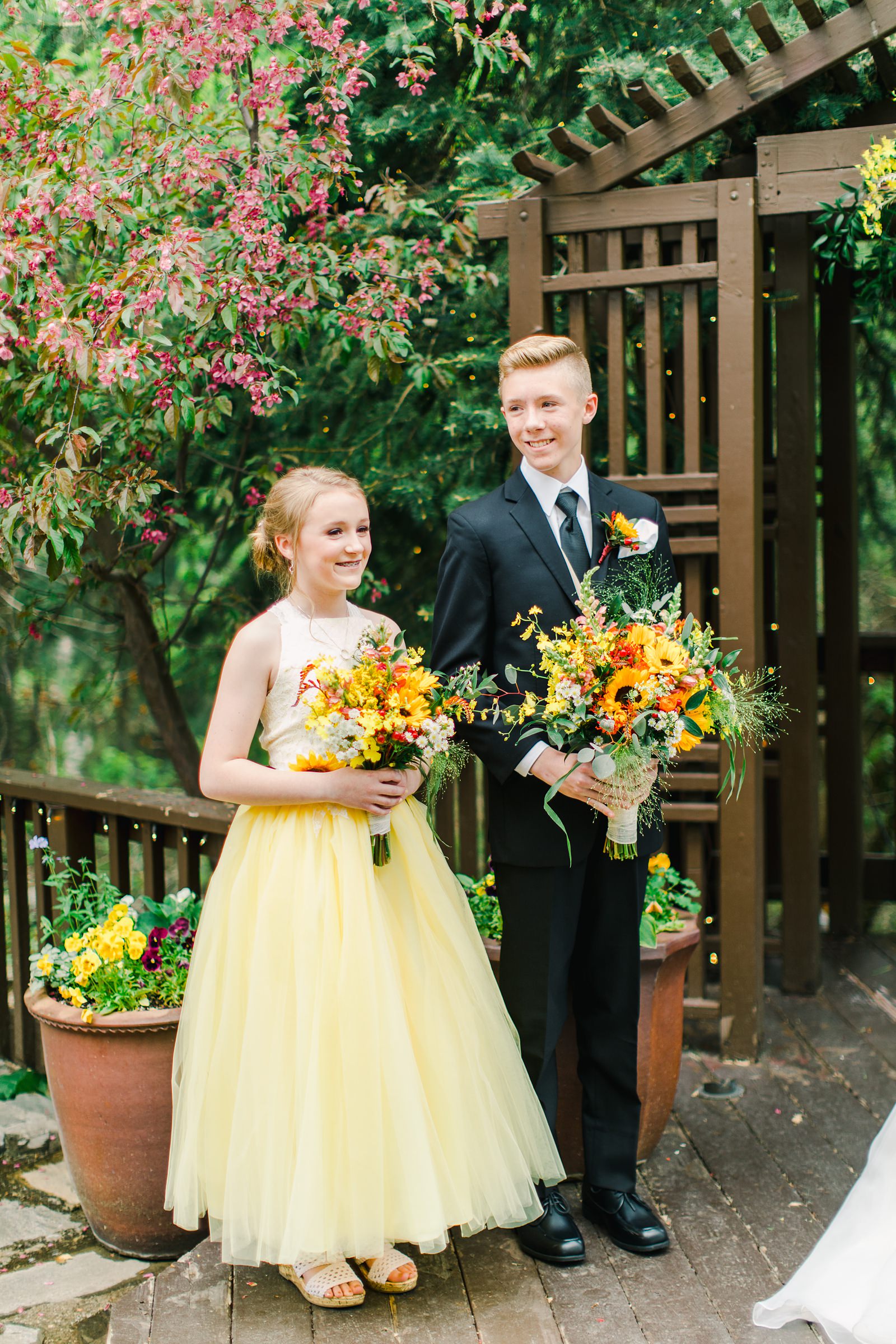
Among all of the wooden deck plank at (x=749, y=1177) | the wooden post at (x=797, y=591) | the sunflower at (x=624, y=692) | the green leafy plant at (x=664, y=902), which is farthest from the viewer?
the wooden post at (x=797, y=591)

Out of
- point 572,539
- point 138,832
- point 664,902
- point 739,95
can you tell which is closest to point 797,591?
point 664,902

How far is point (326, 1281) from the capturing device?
93.8 inches

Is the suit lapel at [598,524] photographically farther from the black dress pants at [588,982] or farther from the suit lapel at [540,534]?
the black dress pants at [588,982]

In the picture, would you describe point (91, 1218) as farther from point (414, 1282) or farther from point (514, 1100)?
point (514, 1100)

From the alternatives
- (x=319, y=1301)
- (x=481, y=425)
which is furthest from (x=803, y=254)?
(x=319, y=1301)

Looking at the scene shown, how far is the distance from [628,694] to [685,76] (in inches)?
81.7

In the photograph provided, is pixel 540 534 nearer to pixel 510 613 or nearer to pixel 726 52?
pixel 510 613

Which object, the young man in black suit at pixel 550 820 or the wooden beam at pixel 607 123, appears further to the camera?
the wooden beam at pixel 607 123

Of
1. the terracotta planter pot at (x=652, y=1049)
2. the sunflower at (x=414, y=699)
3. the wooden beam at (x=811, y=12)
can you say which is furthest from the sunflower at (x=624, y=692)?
the wooden beam at (x=811, y=12)

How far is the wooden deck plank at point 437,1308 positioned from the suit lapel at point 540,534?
4.98 feet

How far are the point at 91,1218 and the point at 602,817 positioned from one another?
164 centimetres

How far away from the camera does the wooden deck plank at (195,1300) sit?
233 cm

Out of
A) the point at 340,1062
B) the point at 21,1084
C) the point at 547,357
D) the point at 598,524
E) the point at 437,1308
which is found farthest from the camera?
the point at 21,1084

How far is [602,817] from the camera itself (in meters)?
2.59
